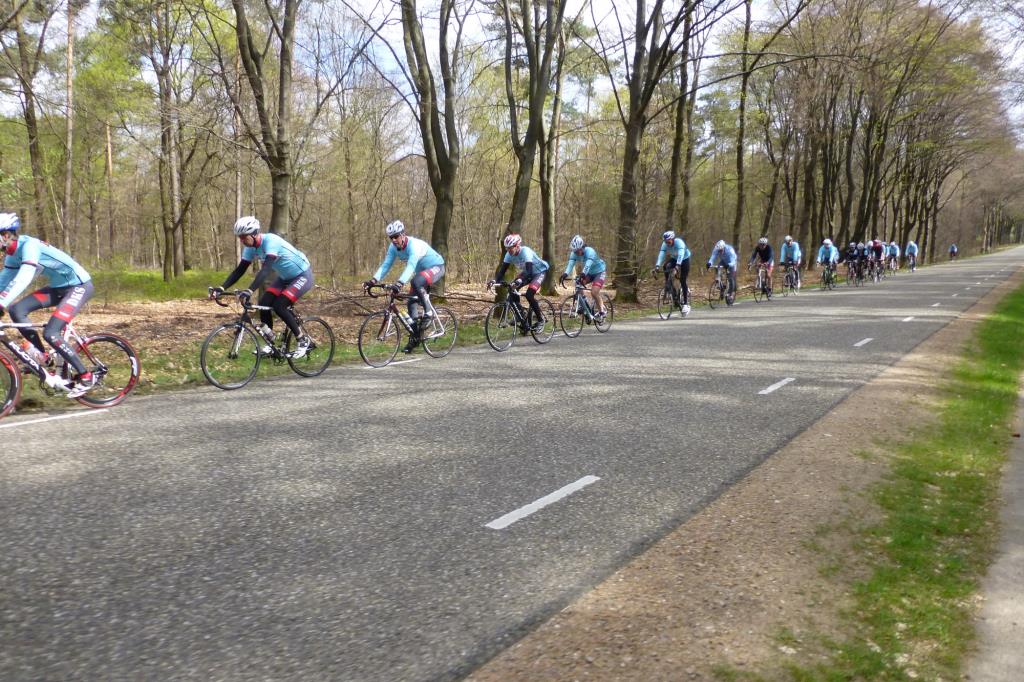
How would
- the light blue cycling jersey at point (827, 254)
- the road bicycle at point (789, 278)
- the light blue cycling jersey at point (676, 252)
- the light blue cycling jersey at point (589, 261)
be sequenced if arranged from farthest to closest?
the light blue cycling jersey at point (827, 254) → the road bicycle at point (789, 278) → the light blue cycling jersey at point (676, 252) → the light blue cycling jersey at point (589, 261)

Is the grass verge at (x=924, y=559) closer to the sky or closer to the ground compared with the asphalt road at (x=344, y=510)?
closer to the ground

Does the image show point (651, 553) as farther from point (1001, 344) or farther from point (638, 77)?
point (638, 77)

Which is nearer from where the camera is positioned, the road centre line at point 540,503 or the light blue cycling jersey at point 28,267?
the road centre line at point 540,503

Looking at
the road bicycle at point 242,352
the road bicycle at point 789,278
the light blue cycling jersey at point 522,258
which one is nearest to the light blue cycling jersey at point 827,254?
the road bicycle at point 789,278

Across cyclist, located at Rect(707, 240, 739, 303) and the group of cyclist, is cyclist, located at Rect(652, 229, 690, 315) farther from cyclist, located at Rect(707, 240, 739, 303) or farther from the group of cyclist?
the group of cyclist

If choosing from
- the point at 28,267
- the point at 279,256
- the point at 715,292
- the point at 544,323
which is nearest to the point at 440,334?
the point at 544,323

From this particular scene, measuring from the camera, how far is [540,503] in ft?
14.0

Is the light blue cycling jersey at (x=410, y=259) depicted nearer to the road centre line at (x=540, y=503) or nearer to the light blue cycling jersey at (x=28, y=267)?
the light blue cycling jersey at (x=28, y=267)

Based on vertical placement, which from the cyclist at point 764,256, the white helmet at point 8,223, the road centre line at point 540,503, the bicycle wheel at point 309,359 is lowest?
the road centre line at point 540,503

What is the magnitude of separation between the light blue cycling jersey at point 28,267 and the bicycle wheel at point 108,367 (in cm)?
70

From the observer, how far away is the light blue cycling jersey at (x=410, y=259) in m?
9.80

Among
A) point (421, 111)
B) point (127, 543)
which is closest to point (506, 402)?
point (127, 543)

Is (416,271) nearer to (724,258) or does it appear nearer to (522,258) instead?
(522,258)

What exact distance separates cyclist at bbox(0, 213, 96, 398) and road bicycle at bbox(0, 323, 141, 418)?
0.06 m
